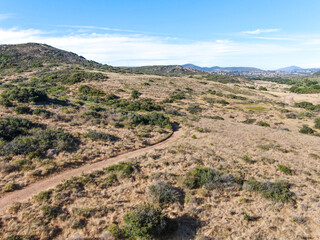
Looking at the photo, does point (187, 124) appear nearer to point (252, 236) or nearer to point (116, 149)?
point (116, 149)

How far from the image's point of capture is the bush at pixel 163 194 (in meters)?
9.94

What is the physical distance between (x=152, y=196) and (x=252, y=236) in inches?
198

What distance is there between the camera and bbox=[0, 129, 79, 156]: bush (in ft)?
41.3

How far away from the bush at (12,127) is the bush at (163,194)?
12.0 m

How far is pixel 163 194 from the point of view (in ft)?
33.1

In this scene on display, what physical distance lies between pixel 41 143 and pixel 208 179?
12431mm

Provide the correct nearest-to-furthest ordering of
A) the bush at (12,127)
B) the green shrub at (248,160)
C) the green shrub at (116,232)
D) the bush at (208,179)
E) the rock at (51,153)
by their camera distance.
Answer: the green shrub at (116,232) < the bush at (208,179) < the rock at (51,153) < the bush at (12,127) < the green shrub at (248,160)

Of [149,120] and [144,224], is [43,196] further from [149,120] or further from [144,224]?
[149,120]

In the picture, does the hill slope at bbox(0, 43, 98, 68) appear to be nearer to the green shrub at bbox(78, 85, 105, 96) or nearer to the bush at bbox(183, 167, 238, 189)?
the green shrub at bbox(78, 85, 105, 96)

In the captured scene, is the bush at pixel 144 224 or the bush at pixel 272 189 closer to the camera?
the bush at pixel 144 224

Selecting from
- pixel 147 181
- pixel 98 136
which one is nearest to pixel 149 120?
pixel 98 136

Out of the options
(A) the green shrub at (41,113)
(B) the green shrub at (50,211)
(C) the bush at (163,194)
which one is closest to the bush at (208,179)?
(C) the bush at (163,194)

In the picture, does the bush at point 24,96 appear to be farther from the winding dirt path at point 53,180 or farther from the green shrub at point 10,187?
the green shrub at point 10,187

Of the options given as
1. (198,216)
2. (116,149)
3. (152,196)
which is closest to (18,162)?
(116,149)
